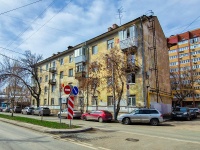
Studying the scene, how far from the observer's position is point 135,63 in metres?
27.9

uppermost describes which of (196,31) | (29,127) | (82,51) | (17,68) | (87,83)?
(196,31)

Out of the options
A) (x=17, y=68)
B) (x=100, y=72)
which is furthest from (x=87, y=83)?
(x=17, y=68)

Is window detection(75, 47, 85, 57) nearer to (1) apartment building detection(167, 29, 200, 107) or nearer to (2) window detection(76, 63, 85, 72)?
(2) window detection(76, 63, 85, 72)

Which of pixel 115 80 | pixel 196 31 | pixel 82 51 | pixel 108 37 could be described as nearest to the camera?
pixel 115 80

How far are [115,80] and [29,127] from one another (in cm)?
1373

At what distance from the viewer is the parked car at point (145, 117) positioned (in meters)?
19.8

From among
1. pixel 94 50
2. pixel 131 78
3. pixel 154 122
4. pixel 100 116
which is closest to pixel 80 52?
pixel 94 50

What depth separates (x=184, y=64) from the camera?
81375 millimetres

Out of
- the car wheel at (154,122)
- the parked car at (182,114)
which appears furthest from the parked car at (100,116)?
the parked car at (182,114)

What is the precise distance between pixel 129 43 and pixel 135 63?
2721 mm

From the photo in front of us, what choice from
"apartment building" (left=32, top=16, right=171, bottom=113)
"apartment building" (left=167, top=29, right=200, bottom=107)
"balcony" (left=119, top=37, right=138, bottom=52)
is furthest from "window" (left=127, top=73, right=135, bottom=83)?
"apartment building" (left=167, top=29, right=200, bottom=107)

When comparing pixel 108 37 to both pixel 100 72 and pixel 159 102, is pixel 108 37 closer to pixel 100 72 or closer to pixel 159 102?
pixel 100 72

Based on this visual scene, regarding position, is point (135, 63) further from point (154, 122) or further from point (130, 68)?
point (154, 122)

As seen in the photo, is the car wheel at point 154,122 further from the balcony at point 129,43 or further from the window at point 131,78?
the balcony at point 129,43
